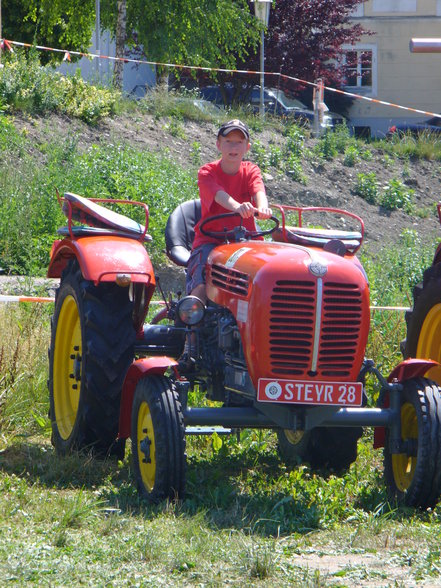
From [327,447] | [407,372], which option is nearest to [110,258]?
[327,447]

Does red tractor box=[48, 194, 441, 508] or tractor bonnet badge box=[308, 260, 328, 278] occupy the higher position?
tractor bonnet badge box=[308, 260, 328, 278]

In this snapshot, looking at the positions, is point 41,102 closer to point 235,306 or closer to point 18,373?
point 18,373

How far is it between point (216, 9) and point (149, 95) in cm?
463

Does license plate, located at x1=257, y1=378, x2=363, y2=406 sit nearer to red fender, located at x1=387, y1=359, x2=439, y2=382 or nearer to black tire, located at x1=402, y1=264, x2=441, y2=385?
red fender, located at x1=387, y1=359, x2=439, y2=382

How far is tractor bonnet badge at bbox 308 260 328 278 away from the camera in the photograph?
5.27 m

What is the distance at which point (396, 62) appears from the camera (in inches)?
1372

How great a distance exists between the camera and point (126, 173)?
12578mm

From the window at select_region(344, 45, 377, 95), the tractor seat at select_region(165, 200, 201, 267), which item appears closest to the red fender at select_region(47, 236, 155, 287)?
the tractor seat at select_region(165, 200, 201, 267)

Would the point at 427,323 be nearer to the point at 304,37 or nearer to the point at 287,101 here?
the point at 304,37

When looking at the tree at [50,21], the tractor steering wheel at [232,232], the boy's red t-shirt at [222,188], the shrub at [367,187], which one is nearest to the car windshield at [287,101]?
the tree at [50,21]

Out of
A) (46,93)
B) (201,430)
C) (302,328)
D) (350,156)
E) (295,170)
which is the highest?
(46,93)

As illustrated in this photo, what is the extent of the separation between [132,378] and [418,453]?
1.53 metres

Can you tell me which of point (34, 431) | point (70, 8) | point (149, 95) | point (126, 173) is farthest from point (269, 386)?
point (70, 8)

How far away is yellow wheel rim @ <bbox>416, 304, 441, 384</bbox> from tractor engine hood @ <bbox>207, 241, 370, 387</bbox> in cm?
144
